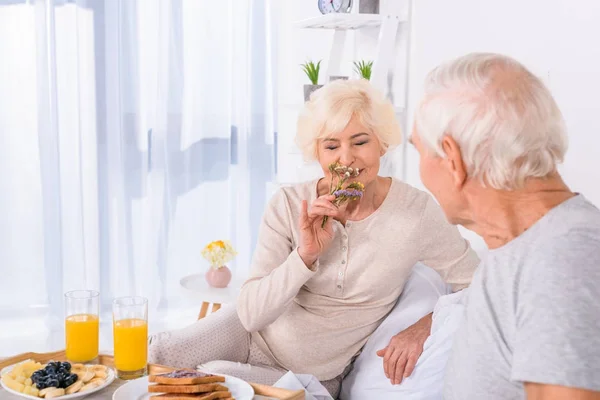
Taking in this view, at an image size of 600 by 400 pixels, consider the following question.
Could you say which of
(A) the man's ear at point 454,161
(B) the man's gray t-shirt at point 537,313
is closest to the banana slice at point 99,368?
(B) the man's gray t-shirt at point 537,313

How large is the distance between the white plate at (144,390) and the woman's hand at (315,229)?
0.50m

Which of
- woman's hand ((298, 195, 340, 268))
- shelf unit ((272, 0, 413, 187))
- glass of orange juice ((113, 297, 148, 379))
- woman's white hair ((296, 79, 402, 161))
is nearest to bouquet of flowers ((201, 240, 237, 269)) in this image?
shelf unit ((272, 0, 413, 187))

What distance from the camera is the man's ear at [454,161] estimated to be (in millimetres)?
1140

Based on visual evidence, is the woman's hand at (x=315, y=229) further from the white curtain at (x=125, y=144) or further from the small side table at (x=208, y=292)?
the white curtain at (x=125, y=144)

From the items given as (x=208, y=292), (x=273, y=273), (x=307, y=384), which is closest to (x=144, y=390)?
(x=307, y=384)

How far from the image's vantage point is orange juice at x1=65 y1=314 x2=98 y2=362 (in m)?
1.78

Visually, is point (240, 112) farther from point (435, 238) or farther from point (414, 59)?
point (435, 238)

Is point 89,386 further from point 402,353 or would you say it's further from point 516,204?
point 516,204

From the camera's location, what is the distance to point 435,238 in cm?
223

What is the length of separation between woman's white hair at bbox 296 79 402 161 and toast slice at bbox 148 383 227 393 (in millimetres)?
891

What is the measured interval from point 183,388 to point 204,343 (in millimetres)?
642

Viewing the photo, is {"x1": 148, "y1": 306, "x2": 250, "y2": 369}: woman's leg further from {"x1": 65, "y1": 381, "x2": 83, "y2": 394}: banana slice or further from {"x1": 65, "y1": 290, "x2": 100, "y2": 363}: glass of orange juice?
{"x1": 65, "y1": 381, "x2": 83, "y2": 394}: banana slice

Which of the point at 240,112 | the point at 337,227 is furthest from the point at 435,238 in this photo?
the point at 240,112

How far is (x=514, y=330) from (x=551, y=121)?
31 centimetres
